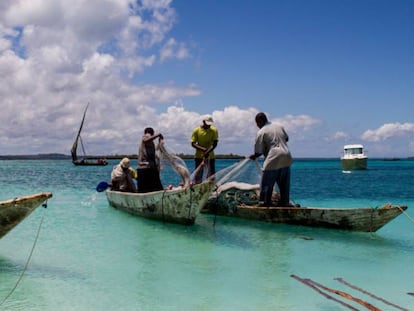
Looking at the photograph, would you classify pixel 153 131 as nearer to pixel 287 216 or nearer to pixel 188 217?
pixel 188 217

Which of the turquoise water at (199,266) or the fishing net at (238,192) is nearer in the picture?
the turquoise water at (199,266)

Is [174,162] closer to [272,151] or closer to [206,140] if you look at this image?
[206,140]

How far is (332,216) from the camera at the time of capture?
8992 millimetres

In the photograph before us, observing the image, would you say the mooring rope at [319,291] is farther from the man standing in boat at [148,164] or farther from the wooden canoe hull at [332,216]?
the man standing in boat at [148,164]

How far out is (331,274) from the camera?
6246mm

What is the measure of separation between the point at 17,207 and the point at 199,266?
105 inches

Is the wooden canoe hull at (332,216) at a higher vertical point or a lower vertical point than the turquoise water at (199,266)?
higher

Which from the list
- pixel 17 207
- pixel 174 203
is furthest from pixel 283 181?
pixel 17 207

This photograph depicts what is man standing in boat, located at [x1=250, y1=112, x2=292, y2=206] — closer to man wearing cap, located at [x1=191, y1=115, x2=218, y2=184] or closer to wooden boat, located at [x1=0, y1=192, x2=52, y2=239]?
man wearing cap, located at [x1=191, y1=115, x2=218, y2=184]

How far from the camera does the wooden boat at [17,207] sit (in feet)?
20.1

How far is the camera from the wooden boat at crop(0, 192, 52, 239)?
6129 millimetres

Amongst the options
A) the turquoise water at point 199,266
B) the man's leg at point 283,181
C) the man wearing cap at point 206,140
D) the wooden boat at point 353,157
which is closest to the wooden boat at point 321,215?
the turquoise water at point 199,266

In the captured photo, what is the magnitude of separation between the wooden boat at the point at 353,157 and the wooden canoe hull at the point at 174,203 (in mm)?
42803

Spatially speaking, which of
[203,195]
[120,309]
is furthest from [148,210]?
[120,309]
